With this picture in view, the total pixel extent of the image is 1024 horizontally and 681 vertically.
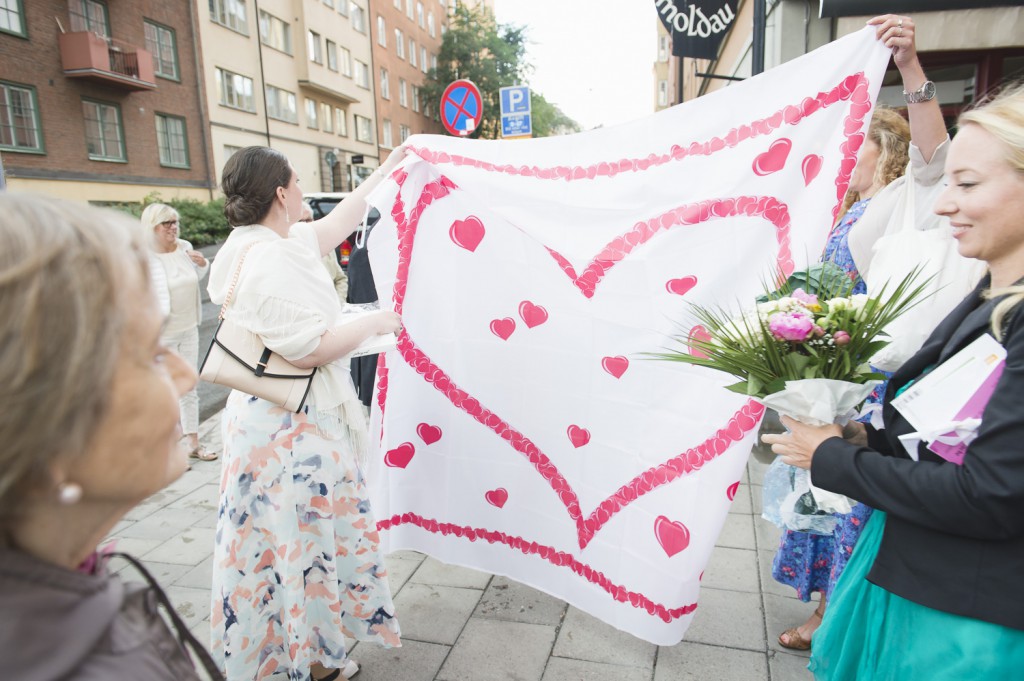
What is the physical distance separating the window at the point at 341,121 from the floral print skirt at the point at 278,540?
34.2 meters

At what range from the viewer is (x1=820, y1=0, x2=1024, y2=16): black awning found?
204 inches

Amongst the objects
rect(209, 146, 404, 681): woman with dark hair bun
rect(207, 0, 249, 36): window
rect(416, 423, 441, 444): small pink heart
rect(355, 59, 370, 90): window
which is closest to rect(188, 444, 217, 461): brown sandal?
rect(416, 423, 441, 444): small pink heart

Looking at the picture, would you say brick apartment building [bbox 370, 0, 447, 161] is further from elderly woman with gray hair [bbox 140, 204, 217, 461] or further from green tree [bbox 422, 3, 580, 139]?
elderly woman with gray hair [bbox 140, 204, 217, 461]

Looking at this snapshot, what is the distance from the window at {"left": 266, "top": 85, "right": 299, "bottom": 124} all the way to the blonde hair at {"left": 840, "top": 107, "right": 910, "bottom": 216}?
93.9ft

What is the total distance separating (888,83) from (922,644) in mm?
6545

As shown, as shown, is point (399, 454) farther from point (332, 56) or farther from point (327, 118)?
point (332, 56)

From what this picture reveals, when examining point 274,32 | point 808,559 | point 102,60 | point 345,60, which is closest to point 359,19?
point 345,60

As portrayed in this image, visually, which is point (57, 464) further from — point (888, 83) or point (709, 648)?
point (888, 83)

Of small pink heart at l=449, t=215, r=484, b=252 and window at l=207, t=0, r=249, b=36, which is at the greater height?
window at l=207, t=0, r=249, b=36

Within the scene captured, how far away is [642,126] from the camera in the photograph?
2535mm

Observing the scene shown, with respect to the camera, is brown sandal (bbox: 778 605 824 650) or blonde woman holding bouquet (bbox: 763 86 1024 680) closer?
blonde woman holding bouquet (bbox: 763 86 1024 680)

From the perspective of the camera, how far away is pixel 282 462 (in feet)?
7.75

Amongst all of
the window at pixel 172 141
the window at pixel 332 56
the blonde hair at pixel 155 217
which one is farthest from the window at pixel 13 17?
the blonde hair at pixel 155 217

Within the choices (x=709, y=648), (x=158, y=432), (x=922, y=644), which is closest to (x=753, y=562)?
(x=709, y=648)
